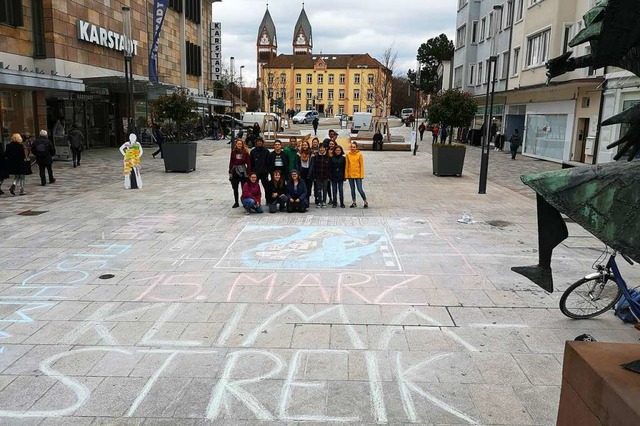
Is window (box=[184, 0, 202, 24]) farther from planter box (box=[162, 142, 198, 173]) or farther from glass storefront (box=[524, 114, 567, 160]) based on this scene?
glass storefront (box=[524, 114, 567, 160])

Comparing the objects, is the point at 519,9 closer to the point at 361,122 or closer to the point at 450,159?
the point at 361,122

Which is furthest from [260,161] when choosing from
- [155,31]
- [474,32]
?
[474,32]

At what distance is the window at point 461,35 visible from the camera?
41125 mm

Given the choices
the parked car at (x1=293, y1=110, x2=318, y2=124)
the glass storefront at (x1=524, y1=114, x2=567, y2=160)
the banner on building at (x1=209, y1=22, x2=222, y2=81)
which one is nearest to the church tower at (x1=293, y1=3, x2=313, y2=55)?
the parked car at (x1=293, y1=110, x2=318, y2=124)

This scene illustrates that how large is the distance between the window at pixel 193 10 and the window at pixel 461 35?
21989 millimetres

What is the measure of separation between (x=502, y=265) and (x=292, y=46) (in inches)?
4956

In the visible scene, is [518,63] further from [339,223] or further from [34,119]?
[34,119]

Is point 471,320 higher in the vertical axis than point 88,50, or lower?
lower

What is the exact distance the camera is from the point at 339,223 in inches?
430

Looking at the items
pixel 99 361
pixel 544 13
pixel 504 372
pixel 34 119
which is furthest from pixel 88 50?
pixel 504 372

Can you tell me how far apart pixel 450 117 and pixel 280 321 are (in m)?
14.3

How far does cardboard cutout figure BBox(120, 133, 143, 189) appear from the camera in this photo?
14.8 m

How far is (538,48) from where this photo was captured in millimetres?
26688

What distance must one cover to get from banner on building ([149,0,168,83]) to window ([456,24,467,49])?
2315cm
